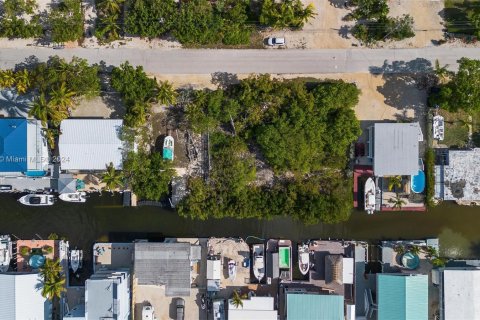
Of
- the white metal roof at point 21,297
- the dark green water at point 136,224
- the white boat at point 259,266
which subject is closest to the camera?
the white metal roof at point 21,297

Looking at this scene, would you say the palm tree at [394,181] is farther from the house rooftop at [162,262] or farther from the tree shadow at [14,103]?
the tree shadow at [14,103]

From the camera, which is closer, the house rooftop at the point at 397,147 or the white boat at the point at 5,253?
the house rooftop at the point at 397,147

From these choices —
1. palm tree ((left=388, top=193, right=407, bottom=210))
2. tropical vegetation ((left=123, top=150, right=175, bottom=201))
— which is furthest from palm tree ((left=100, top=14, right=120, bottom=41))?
palm tree ((left=388, top=193, right=407, bottom=210))

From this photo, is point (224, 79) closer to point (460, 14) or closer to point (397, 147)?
point (397, 147)

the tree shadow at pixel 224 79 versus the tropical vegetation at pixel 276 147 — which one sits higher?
the tree shadow at pixel 224 79

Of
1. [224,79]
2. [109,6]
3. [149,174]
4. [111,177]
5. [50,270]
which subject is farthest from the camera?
[224,79]

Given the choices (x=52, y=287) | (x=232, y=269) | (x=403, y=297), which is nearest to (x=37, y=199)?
(x=52, y=287)

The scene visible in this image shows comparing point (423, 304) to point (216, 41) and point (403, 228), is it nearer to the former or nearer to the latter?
point (403, 228)

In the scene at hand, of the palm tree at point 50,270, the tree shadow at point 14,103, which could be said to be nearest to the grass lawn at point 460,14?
the tree shadow at point 14,103
